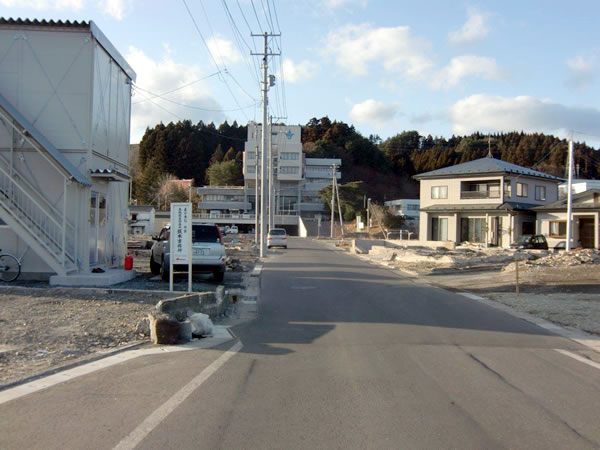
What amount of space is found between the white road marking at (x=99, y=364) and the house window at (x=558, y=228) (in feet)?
138

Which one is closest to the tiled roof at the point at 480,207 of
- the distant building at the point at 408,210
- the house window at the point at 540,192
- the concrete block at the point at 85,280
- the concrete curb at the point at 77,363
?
the house window at the point at 540,192

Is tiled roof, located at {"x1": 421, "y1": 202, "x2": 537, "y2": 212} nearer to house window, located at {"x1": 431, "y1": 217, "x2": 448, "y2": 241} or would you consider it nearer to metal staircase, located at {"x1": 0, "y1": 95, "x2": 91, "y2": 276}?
house window, located at {"x1": 431, "y1": 217, "x2": 448, "y2": 241}

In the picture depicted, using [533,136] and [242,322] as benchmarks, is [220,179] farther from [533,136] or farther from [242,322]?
[242,322]

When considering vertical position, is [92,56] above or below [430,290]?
above

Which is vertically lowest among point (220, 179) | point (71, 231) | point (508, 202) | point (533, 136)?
point (71, 231)

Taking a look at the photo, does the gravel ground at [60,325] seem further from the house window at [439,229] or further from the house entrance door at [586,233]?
the house window at [439,229]

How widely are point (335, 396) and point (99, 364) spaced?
11.2ft

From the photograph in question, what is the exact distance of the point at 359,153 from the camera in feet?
363

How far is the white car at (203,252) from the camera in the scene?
54.2 feet

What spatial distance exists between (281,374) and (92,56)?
12.0 meters

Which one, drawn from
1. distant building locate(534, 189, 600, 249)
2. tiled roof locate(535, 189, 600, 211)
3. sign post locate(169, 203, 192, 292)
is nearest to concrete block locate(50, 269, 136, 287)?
sign post locate(169, 203, 192, 292)

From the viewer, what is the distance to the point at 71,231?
49.4 ft

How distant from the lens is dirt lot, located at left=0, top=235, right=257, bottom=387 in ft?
24.8

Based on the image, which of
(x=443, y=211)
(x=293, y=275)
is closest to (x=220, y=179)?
(x=443, y=211)
